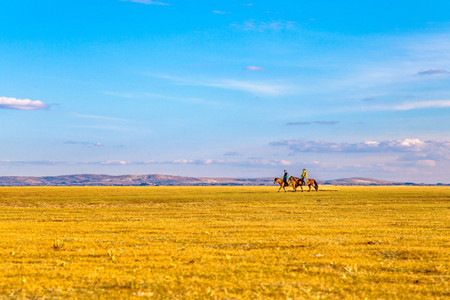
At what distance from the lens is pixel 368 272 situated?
14.9 m

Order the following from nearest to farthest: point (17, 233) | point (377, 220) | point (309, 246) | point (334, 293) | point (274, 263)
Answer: point (334, 293) < point (274, 263) < point (309, 246) < point (17, 233) < point (377, 220)

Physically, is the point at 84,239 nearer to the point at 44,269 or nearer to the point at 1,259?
the point at 1,259

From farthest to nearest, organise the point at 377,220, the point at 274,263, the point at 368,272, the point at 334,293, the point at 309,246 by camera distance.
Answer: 1. the point at 377,220
2. the point at 309,246
3. the point at 274,263
4. the point at 368,272
5. the point at 334,293

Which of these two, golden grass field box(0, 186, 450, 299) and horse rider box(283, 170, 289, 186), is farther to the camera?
horse rider box(283, 170, 289, 186)

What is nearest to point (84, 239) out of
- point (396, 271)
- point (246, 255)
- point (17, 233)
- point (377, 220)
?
point (17, 233)

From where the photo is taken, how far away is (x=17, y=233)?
2525cm

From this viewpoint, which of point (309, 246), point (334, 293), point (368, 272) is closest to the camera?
point (334, 293)

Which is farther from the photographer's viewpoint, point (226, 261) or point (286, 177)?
point (286, 177)

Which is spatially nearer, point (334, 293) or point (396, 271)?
point (334, 293)

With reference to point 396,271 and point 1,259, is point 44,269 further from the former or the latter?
point 396,271

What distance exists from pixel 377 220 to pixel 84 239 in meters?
17.9

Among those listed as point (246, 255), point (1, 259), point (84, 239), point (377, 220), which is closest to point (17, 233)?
point (84, 239)

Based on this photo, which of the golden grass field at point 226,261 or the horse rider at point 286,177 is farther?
the horse rider at point 286,177

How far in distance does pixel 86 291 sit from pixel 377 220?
23.5 m
